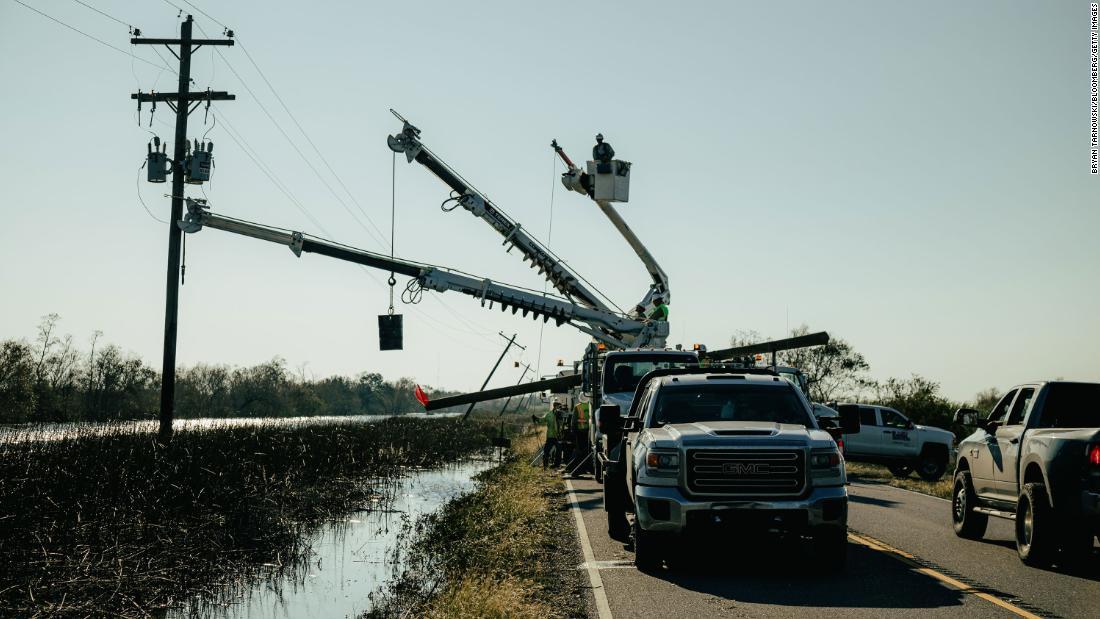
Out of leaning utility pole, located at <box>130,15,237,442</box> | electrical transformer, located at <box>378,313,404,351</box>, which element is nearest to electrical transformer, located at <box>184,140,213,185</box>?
leaning utility pole, located at <box>130,15,237,442</box>

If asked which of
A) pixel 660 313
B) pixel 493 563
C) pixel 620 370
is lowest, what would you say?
pixel 493 563

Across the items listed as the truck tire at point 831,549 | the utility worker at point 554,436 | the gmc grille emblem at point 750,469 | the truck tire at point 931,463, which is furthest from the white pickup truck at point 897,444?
the gmc grille emblem at point 750,469

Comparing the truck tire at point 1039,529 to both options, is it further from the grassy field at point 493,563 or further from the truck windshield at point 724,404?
the grassy field at point 493,563

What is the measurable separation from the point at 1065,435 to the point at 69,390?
82543mm

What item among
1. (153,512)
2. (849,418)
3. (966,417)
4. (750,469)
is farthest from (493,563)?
(153,512)

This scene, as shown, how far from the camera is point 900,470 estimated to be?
30.4 meters

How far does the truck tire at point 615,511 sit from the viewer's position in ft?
43.6

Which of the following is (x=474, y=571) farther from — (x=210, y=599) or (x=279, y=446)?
(x=279, y=446)

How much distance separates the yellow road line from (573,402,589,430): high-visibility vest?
11.1 m

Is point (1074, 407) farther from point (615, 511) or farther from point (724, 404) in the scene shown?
point (615, 511)

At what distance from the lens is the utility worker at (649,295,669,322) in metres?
34.3

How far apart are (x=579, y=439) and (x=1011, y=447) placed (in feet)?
49.1

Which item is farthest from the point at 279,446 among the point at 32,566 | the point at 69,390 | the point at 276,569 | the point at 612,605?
the point at 69,390

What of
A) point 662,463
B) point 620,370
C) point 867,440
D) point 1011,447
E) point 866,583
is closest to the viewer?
point 866,583
